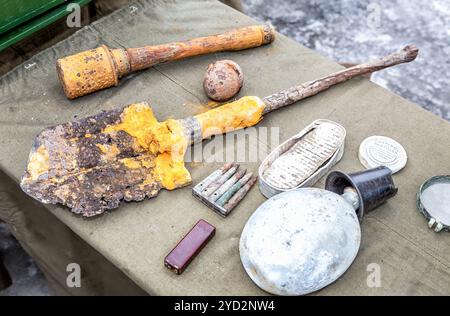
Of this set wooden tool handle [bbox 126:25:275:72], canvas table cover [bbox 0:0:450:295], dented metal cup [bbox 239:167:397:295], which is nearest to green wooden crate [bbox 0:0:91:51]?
canvas table cover [bbox 0:0:450:295]

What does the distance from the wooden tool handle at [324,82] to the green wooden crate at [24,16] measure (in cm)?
101

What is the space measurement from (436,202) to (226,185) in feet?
2.36

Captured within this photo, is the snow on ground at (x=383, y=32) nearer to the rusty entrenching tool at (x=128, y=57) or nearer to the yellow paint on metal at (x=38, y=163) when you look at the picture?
the rusty entrenching tool at (x=128, y=57)

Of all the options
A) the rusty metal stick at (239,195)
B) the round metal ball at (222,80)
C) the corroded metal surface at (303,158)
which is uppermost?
the round metal ball at (222,80)

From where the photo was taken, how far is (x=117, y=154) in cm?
181

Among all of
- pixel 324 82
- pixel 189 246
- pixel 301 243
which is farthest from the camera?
pixel 324 82

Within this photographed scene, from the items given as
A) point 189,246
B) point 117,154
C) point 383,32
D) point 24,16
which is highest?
point 24,16

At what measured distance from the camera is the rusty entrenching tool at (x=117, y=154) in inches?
67.2

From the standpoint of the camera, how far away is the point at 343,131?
6.24 feet

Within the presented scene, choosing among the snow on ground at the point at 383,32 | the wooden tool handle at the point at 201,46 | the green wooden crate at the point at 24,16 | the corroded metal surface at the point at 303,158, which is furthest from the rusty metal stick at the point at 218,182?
the snow on ground at the point at 383,32

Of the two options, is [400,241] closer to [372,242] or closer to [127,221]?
[372,242]

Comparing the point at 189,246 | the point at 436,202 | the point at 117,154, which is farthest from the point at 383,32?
the point at 189,246

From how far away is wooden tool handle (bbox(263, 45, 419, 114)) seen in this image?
203 cm

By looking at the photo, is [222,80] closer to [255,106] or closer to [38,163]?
[255,106]
